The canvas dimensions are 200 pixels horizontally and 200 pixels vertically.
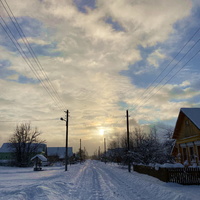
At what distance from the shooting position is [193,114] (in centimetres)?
2234

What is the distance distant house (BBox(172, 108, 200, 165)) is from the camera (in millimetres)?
21406

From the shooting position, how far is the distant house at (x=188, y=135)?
2141 centimetres

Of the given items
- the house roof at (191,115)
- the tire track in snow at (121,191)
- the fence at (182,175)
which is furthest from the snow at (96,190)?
the house roof at (191,115)

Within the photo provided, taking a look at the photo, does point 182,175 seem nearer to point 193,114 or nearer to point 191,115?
point 191,115

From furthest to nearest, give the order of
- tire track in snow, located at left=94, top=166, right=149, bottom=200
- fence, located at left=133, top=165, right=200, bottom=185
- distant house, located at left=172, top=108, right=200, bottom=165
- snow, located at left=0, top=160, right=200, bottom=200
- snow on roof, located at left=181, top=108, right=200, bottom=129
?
distant house, located at left=172, top=108, right=200, bottom=165 → snow on roof, located at left=181, top=108, right=200, bottom=129 → fence, located at left=133, top=165, right=200, bottom=185 → tire track in snow, located at left=94, top=166, right=149, bottom=200 → snow, located at left=0, top=160, right=200, bottom=200

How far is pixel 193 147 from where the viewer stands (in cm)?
2248

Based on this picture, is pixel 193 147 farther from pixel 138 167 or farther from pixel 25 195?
pixel 25 195

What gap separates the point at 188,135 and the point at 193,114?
8.52 feet

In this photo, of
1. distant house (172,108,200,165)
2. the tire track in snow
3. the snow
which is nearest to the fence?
the snow

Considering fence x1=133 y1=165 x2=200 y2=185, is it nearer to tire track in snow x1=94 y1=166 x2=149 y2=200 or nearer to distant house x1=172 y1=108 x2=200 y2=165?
tire track in snow x1=94 y1=166 x2=149 y2=200

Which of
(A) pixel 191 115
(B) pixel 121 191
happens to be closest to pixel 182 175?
(B) pixel 121 191

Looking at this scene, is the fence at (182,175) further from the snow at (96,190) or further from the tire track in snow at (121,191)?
the tire track in snow at (121,191)

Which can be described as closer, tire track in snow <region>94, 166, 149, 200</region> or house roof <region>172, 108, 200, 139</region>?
tire track in snow <region>94, 166, 149, 200</region>

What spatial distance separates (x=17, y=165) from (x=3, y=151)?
1476 inches
